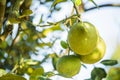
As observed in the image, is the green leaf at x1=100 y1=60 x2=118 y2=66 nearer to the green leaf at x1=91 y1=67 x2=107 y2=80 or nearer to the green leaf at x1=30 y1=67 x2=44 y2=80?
the green leaf at x1=91 y1=67 x2=107 y2=80

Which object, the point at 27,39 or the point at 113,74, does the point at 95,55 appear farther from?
the point at 27,39

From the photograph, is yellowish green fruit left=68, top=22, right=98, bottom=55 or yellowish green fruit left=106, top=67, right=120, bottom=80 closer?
yellowish green fruit left=68, top=22, right=98, bottom=55

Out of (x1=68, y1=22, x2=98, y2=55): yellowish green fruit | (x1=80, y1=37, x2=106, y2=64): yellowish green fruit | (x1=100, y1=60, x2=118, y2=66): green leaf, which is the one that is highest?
(x1=68, y1=22, x2=98, y2=55): yellowish green fruit

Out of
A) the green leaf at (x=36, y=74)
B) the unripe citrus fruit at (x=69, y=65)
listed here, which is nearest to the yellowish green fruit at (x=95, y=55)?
the unripe citrus fruit at (x=69, y=65)

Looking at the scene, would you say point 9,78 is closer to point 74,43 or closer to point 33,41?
point 74,43

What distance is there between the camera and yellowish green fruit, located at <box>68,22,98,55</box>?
958 millimetres

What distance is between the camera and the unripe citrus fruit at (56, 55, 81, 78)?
3.41 feet

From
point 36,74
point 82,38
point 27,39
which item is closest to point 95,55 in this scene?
point 82,38

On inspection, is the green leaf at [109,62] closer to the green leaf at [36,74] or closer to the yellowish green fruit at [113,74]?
the yellowish green fruit at [113,74]

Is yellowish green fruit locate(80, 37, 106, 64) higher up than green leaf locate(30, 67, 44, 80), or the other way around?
yellowish green fruit locate(80, 37, 106, 64)

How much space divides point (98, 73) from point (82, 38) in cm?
18

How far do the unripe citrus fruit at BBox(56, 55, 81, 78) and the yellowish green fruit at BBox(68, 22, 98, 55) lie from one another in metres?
0.08

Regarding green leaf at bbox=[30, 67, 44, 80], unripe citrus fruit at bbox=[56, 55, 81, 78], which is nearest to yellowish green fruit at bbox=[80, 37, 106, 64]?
unripe citrus fruit at bbox=[56, 55, 81, 78]

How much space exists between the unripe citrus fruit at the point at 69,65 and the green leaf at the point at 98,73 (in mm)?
76
